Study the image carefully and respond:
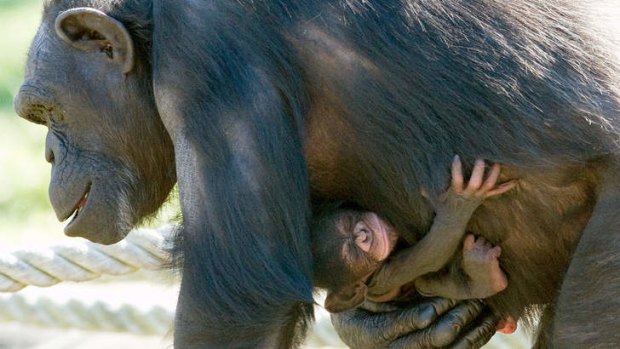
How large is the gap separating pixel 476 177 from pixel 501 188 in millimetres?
113

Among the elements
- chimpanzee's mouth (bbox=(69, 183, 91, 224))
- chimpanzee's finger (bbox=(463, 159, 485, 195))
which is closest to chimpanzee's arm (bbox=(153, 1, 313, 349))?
chimpanzee's finger (bbox=(463, 159, 485, 195))

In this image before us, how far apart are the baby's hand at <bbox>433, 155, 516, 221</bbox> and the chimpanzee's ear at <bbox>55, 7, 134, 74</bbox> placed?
48.4 inches

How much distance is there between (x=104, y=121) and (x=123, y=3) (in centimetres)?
47

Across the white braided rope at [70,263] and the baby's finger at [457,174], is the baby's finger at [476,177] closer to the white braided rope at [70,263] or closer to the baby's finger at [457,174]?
the baby's finger at [457,174]

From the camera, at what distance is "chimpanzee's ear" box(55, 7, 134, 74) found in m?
4.89

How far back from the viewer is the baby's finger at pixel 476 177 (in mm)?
4703

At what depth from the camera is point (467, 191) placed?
474 centimetres

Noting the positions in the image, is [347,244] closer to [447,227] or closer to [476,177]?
[447,227]

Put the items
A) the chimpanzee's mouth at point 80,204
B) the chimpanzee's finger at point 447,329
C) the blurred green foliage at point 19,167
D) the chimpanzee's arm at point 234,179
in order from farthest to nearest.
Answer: the blurred green foliage at point 19,167
the chimpanzee's finger at point 447,329
the chimpanzee's mouth at point 80,204
the chimpanzee's arm at point 234,179

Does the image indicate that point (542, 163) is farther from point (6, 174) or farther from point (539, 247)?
point (6, 174)

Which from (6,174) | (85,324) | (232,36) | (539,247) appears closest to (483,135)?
(539,247)

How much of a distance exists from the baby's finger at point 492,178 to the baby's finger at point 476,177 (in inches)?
0.8

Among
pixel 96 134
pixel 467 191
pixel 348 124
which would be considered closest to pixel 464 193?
pixel 467 191

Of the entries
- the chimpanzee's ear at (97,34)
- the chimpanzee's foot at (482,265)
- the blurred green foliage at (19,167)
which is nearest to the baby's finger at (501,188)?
the chimpanzee's foot at (482,265)
